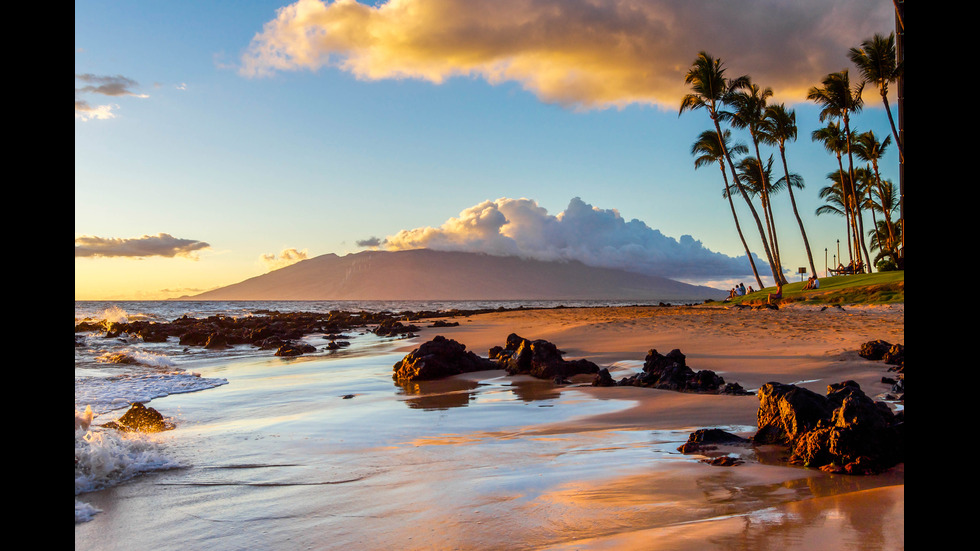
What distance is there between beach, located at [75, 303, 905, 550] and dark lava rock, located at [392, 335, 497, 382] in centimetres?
113

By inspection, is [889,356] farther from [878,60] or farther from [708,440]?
[878,60]

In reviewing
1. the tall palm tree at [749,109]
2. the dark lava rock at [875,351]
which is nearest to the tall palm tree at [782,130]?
the tall palm tree at [749,109]

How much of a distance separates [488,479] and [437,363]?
6211 mm

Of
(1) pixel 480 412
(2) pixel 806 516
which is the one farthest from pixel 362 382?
(2) pixel 806 516

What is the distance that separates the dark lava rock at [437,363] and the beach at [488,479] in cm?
113

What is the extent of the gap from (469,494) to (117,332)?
29.2m

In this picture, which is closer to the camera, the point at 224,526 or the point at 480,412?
the point at 224,526

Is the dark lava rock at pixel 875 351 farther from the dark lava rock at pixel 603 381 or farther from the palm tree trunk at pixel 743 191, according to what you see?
the palm tree trunk at pixel 743 191

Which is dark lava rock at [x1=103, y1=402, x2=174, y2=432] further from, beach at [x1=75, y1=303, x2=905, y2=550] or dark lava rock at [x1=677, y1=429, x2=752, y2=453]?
dark lava rock at [x1=677, y1=429, x2=752, y2=453]

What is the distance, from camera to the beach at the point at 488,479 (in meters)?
3.00
